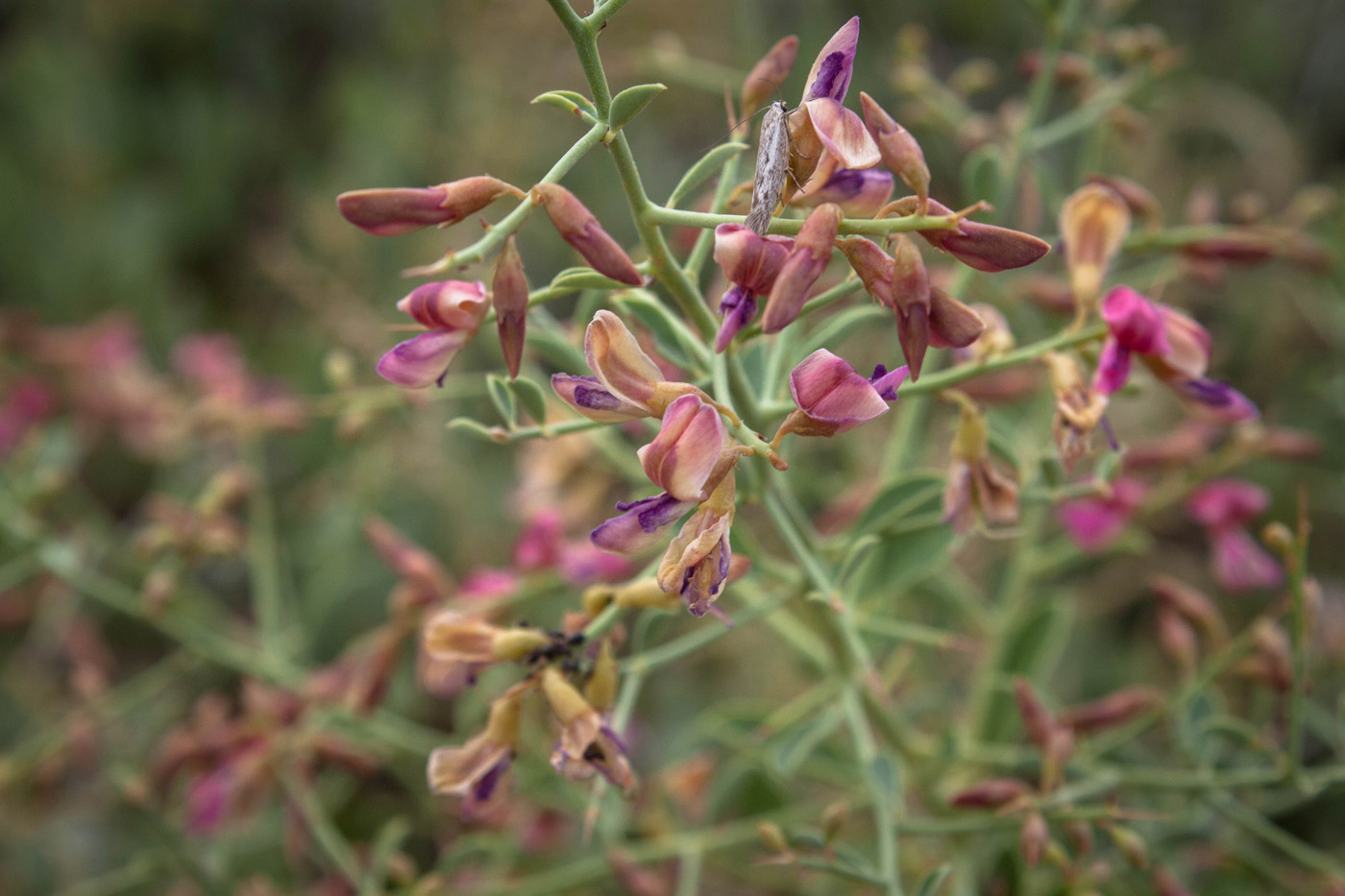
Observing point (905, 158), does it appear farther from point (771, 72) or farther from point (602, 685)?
point (602, 685)

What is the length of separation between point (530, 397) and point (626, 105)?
146mm

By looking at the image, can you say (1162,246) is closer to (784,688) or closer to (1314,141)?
(784,688)

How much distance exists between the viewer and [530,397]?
43 cm

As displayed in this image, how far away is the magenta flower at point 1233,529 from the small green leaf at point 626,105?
0.54 m

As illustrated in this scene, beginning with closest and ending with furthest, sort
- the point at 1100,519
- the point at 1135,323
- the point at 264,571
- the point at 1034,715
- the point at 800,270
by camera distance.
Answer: the point at 800,270 < the point at 1135,323 < the point at 1034,715 < the point at 1100,519 < the point at 264,571

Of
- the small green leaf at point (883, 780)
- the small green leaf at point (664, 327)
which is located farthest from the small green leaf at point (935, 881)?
the small green leaf at point (664, 327)

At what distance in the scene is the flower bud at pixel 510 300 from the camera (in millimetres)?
340

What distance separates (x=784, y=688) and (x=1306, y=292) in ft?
2.68

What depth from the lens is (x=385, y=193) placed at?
35 cm

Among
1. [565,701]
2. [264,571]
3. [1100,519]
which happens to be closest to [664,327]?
[565,701]

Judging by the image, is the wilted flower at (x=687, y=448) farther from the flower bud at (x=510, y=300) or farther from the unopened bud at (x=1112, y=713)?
the unopened bud at (x=1112, y=713)

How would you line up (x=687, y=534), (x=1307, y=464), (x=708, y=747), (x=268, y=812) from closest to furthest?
(x=687, y=534), (x=708, y=747), (x=268, y=812), (x=1307, y=464)

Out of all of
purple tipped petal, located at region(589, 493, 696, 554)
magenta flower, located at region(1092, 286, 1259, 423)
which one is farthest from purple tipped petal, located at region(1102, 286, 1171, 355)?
purple tipped petal, located at region(589, 493, 696, 554)

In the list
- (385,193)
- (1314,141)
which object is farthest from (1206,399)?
(1314,141)
